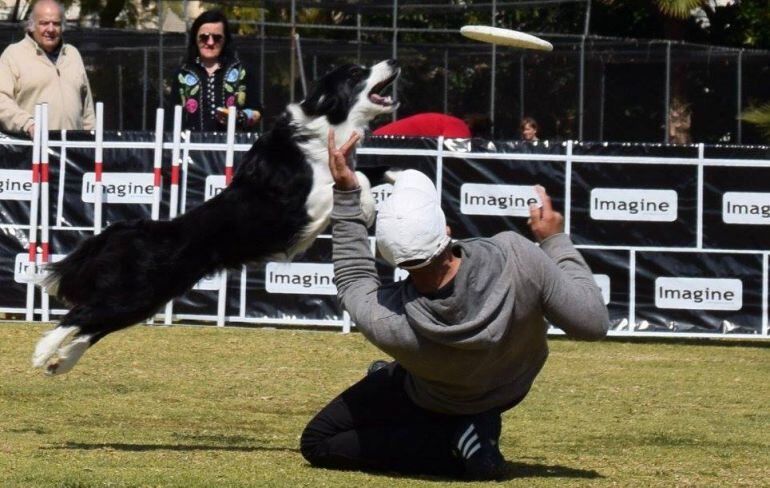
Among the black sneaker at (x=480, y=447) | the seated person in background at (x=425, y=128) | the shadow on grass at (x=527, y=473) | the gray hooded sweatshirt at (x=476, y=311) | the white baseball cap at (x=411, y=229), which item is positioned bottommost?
the shadow on grass at (x=527, y=473)

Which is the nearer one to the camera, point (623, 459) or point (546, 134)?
point (623, 459)

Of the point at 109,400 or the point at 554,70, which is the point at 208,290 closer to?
the point at 109,400

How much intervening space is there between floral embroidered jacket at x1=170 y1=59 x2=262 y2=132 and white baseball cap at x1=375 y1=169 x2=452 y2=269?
216 inches

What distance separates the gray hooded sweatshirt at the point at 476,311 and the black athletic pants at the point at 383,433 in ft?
0.47

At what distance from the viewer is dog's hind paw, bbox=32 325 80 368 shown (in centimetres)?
593

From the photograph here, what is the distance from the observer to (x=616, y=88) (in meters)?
15.1

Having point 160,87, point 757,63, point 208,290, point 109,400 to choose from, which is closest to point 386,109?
point 109,400

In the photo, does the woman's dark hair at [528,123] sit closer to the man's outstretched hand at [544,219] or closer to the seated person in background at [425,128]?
the seated person in background at [425,128]

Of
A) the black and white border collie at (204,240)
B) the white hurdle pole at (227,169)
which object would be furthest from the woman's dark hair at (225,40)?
the black and white border collie at (204,240)

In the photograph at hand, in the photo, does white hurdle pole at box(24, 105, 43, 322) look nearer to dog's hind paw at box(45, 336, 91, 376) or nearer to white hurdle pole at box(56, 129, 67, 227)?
white hurdle pole at box(56, 129, 67, 227)

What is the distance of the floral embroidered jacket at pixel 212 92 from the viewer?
32.7 feet

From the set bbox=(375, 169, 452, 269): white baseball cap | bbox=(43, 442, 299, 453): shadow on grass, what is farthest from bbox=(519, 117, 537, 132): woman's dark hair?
bbox=(375, 169, 452, 269): white baseball cap

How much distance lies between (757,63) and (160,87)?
6459 millimetres

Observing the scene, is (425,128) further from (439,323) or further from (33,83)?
(439,323)
